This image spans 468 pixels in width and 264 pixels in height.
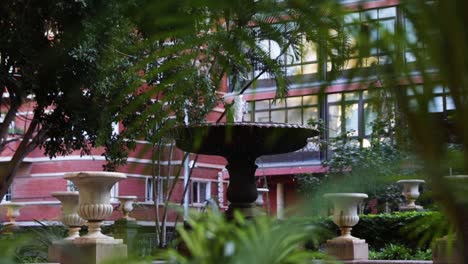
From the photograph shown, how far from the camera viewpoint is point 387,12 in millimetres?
918

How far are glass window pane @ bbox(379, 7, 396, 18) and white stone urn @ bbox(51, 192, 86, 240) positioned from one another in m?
9.76

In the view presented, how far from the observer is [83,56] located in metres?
9.34

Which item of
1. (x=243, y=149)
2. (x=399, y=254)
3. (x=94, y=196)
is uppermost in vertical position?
(x=243, y=149)

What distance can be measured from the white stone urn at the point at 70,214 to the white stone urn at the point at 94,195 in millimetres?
2050

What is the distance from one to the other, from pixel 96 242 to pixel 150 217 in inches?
557

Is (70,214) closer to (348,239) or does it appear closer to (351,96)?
(348,239)

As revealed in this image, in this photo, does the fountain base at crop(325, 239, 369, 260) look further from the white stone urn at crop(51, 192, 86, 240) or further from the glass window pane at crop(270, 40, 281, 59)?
the glass window pane at crop(270, 40, 281, 59)

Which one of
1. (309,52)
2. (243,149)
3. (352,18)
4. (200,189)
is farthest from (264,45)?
(200,189)

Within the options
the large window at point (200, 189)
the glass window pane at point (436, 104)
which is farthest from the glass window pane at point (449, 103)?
the large window at point (200, 189)

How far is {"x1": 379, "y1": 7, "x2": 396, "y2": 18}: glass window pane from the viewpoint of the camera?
3.01 feet

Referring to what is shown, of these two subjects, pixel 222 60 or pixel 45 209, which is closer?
pixel 222 60

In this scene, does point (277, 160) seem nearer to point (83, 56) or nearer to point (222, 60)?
point (83, 56)

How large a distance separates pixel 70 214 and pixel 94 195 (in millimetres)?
2308

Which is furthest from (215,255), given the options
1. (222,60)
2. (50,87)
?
(50,87)
